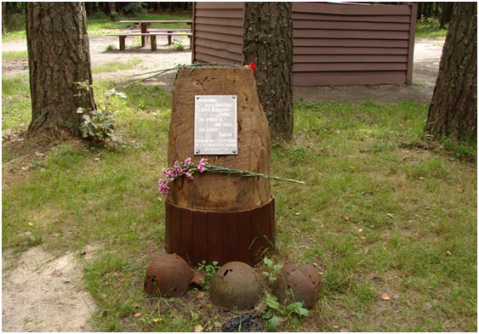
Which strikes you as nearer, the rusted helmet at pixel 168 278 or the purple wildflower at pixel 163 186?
the rusted helmet at pixel 168 278

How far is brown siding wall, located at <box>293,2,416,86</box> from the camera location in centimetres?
980

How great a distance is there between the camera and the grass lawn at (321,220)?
2910 millimetres

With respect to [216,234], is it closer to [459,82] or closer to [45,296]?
[45,296]

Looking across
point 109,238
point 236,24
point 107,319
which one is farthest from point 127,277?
point 236,24

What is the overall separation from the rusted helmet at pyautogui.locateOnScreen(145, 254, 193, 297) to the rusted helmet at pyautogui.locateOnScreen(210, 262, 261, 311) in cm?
21

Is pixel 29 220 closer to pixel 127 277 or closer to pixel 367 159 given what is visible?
pixel 127 277

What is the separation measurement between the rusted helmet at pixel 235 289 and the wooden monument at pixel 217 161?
0.36 m

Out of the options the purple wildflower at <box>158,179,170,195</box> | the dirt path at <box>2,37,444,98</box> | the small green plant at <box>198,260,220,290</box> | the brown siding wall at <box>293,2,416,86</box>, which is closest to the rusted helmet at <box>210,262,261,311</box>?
the small green plant at <box>198,260,220,290</box>

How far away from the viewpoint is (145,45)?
17.3 meters

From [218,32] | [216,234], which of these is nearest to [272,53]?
[216,234]

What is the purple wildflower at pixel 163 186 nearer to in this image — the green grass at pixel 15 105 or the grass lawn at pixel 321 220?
the grass lawn at pixel 321 220

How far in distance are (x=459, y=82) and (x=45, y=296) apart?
15.5 feet

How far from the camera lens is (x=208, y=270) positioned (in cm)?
320

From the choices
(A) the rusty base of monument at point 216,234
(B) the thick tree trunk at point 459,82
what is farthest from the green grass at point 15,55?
(A) the rusty base of monument at point 216,234
